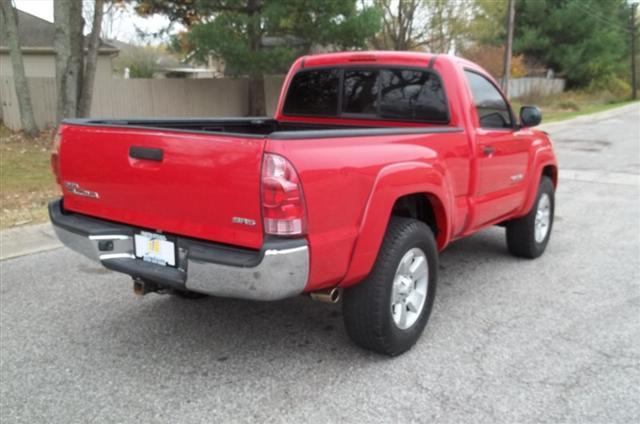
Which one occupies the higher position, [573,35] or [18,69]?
[573,35]

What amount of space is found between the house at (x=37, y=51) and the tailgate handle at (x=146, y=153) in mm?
21664

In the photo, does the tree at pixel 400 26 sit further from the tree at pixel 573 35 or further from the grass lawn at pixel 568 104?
the tree at pixel 573 35

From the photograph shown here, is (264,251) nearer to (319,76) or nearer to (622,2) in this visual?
(319,76)

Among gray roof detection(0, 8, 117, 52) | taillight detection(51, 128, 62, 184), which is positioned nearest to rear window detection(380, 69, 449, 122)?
taillight detection(51, 128, 62, 184)

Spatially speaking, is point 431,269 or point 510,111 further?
point 510,111

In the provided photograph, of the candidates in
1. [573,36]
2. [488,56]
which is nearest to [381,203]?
[488,56]

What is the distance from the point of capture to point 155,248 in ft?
10.8

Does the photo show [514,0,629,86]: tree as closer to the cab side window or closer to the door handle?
the cab side window

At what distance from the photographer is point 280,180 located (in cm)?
281

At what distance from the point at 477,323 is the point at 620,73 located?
54.8 metres

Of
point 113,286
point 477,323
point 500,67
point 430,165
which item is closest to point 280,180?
point 430,165

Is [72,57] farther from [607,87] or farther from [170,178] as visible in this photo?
[607,87]

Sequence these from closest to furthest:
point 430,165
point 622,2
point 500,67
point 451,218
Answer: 1. point 430,165
2. point 451,218
3. point 500,67
4. point 622,2

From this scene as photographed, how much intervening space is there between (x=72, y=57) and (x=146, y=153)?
452 inches
